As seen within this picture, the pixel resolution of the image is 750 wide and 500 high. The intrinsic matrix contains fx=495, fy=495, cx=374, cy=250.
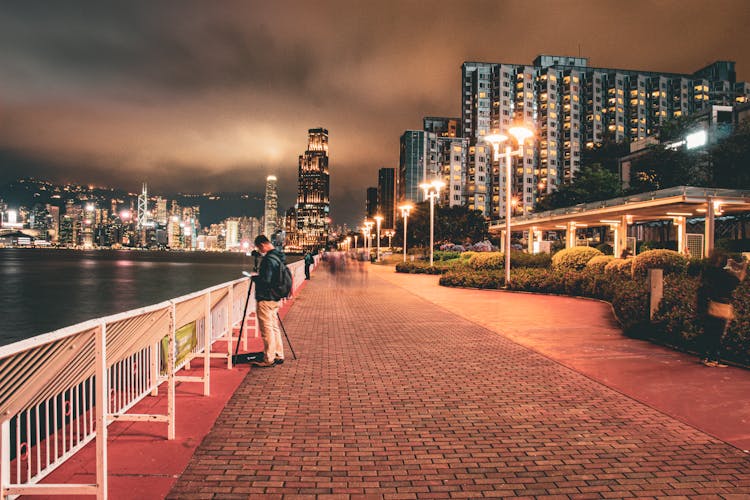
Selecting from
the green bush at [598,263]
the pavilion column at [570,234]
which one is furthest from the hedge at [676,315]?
the pavilion column at [570,234]

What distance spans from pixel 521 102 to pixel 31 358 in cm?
16668

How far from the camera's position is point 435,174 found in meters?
180

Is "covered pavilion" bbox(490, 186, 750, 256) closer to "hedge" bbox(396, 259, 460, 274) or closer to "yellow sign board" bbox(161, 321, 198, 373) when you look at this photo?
"hedge" bbox(396, 259, 460, 274)

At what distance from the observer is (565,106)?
15412 cm

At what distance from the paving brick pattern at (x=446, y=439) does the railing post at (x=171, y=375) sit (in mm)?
341

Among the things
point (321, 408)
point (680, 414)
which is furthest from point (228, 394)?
point (680, 414)

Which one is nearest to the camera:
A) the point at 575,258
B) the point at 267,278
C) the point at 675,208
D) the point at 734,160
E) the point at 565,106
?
the point at 267,278

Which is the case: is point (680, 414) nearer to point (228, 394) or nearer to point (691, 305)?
point (691, 305)

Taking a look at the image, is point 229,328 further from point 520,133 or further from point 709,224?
point 709,224

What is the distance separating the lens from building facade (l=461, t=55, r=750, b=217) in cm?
15250

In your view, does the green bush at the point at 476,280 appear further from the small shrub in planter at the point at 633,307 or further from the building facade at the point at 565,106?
the building facade at the point at 565,106

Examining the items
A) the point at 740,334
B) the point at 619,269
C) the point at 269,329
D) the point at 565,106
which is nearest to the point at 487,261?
the point at 619,269

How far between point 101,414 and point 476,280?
19.2m

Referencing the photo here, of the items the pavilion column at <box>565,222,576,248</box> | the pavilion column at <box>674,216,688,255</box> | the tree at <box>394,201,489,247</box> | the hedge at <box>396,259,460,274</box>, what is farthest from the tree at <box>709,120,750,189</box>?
the hedge at <box>396,259,460,274</box>
